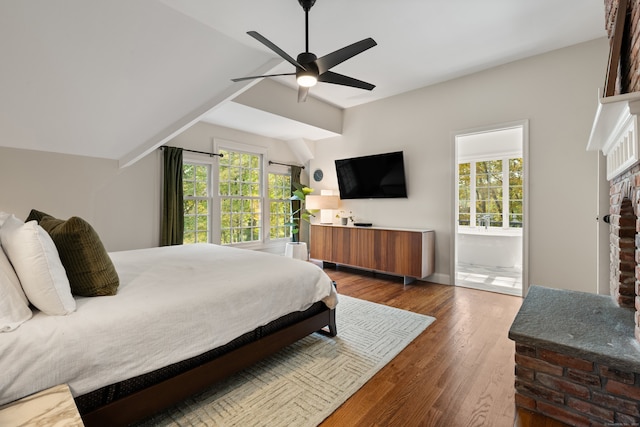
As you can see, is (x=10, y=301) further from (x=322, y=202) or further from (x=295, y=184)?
(x=295, y=184)

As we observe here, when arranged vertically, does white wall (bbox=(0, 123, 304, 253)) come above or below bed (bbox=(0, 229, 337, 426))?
above

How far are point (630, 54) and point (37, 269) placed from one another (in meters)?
3.04

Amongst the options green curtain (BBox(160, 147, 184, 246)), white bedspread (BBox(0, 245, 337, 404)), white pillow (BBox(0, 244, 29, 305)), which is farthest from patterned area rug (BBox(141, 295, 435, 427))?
green curtain (BBox(160, 147, 184, 246))

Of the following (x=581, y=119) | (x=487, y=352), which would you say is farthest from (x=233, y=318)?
(x=581, y=119)

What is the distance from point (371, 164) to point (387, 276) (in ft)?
6.16

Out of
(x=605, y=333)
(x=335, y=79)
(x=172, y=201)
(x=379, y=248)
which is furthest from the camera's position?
(x=379, y=248)

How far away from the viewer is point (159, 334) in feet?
4.61

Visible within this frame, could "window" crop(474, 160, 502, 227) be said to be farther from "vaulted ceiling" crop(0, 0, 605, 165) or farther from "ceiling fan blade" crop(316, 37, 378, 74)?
"ceiling fan blade" crop(316, 37, 378, 74)

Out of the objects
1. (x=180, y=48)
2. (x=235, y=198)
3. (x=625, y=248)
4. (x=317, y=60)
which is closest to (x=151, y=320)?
(x=317, y=60)

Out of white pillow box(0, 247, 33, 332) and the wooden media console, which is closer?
white pillow box(0, 247, 33, 332)

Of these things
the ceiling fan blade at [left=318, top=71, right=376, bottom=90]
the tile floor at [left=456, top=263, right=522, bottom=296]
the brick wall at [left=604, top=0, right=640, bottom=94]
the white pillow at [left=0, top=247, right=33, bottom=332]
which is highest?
the ceiling fan blade at [left=318, top=71, right=376, bottom=90]

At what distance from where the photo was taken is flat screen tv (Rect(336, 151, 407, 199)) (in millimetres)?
4641

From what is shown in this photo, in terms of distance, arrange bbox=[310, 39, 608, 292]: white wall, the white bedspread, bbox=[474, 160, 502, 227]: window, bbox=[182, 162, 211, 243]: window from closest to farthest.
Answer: the white bedspread → bbox=[310, 39, 608, 292]: white wall → bbox=[182, 162, 211, 243]: window → bbox=[474, 160, 502, 227]: window

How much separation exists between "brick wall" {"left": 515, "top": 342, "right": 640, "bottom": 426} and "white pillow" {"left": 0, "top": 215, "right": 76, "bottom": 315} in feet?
7.07
